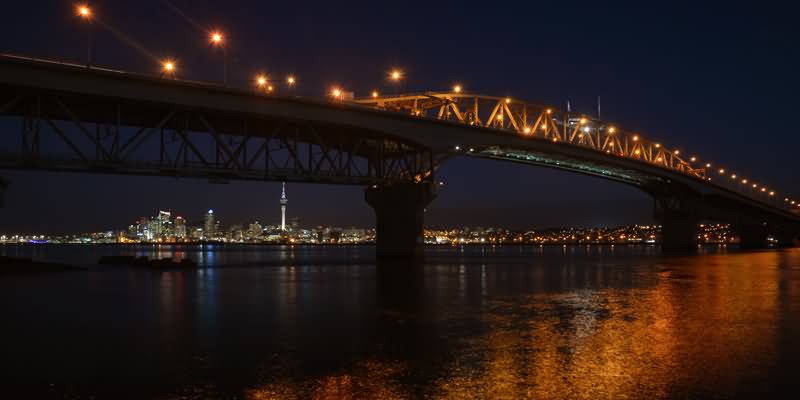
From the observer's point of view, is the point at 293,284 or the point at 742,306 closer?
the point at 742,306

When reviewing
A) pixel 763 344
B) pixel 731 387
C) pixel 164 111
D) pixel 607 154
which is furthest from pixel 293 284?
pixel 607 154

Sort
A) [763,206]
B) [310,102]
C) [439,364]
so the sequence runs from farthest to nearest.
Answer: [763,206] → [310,102] → [439,364]

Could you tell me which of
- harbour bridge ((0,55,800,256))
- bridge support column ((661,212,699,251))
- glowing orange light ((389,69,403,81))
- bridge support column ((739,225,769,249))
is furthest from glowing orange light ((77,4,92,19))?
bridge support column ((739,225,769,249))

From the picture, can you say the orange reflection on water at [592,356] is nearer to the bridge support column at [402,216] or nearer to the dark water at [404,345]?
the dark water at [404,345]

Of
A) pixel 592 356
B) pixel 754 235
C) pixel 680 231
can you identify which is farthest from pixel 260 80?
pixel 754 235

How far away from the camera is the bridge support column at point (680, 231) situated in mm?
114562

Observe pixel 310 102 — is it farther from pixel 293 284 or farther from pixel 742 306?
pixel 742 306

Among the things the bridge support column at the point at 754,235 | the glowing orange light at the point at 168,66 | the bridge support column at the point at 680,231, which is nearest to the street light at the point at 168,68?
the glowing orange light at the point at 168,66

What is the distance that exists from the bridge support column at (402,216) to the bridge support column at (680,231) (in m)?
68.5

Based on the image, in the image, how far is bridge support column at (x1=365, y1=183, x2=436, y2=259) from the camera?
62594 mm

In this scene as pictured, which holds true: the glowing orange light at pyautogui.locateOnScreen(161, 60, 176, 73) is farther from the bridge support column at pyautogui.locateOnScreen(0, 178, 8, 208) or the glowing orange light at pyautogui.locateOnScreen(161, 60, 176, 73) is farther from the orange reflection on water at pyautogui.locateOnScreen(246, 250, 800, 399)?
the orange reflection on water at pyautogui.locateOnScreen(246, 250, 800, 399)

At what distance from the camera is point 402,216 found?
6322 centimetres

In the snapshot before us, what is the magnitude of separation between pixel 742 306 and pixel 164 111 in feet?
134

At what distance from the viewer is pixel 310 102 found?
2083 inches
